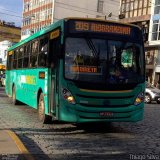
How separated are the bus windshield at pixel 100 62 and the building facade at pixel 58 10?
6887cm

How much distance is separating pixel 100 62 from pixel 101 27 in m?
0.98

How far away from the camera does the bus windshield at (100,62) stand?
1104 centimetres

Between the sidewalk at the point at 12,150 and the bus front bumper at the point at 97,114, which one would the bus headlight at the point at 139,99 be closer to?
the bus front bumper at the point at 97,114

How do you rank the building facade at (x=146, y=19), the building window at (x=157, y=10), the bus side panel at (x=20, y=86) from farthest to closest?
1. the building window at (x=157, y=10)
2. the building facade at (x=146, y=19)
3. the bus side panel at (x=20, y=86)

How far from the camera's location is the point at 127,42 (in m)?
11.6

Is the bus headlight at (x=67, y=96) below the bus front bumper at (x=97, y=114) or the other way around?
the other way around

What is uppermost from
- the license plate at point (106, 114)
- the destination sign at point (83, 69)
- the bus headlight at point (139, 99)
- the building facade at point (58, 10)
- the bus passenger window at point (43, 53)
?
the building facade at point (58, 10)

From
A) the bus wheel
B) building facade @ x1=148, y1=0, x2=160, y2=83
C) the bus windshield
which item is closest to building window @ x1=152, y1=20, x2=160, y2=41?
building facade @ x1=148, y1=0, x2=160, y2=83

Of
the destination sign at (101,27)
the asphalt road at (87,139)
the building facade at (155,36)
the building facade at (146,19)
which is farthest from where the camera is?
the building facade at (146,19)

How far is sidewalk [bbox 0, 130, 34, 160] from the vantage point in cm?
773

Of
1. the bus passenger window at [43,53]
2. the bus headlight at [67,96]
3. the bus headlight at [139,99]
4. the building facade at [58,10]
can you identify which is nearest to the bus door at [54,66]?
the bus headlight at [67,96]

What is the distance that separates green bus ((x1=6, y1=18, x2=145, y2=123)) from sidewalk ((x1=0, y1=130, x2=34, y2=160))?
6.75 ft

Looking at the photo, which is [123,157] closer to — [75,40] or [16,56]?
[75,40]

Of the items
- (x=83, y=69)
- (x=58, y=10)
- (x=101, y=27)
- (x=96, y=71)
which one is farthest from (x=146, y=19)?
(x=83, y=69)
